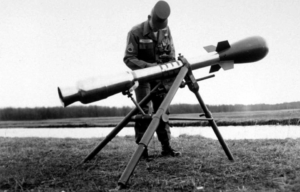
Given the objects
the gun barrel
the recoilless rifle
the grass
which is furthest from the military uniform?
the gun barrel

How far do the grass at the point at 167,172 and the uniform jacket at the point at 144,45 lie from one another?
5.06 feet

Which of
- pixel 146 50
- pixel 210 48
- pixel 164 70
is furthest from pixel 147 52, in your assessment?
pixel 164 70

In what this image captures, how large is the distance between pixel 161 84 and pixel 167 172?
114 centimetres

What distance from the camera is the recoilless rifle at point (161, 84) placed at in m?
2.98

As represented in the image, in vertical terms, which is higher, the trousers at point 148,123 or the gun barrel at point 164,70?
the gun barrel at point 164,70

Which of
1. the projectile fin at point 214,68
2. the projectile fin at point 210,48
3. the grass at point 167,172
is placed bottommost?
the grass at point 167,172

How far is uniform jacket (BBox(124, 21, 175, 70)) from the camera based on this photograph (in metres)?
4.55

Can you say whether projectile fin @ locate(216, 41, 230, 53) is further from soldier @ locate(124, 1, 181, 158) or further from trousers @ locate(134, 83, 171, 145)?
trousers @ locate(134, 83, 171, 145)

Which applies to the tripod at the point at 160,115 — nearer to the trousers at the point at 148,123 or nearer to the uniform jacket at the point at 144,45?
the trousers at the point at 148,123

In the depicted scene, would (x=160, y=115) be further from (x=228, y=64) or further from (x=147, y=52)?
(x=147, y=52)

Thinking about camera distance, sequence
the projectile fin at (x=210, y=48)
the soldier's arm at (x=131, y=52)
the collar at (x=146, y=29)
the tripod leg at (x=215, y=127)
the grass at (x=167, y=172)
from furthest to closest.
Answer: the collar at (x=146, y=29)
the soldier's arm at (x=131, y=52)
the projectile fin at (x=210, y=48)
the tripod leg at (x=215, y=127)
the grass at (x=167, y=172)

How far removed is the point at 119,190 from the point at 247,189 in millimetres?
1179

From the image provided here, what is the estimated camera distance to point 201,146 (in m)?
5.49

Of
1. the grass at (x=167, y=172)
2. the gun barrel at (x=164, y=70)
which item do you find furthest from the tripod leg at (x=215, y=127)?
the gun barrel at (x=164, y=70)
